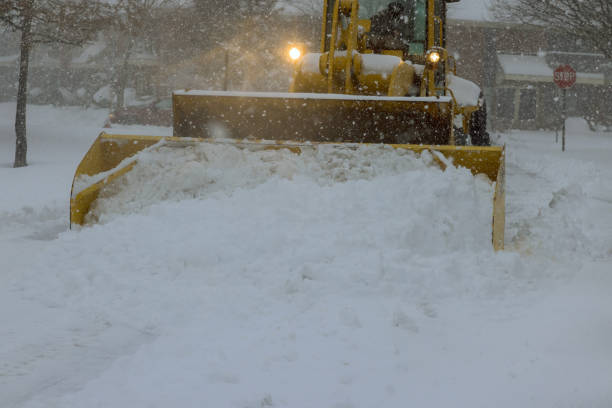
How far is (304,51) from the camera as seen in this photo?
24.7 ft

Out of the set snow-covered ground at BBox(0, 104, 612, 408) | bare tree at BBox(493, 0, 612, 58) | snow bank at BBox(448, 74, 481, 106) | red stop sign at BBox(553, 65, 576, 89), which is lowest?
snow-covered ground at BBox(0, 104, 612, 408)

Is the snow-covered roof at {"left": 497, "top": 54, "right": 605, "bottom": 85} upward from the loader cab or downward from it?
upward

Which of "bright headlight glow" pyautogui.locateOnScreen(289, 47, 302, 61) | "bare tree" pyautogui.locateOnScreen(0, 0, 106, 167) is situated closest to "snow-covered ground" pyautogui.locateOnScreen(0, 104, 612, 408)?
"bright headlight glow" pyautogui.locateOnScreen(289, 47, 302, 61)

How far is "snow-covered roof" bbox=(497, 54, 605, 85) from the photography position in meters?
27.6

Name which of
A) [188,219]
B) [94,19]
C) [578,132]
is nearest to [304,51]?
[188,219]

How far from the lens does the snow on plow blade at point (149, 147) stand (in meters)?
4.93

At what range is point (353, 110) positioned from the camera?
18.4 feet

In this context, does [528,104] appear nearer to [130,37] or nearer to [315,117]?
[130,37]

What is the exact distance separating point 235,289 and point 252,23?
2083 cm

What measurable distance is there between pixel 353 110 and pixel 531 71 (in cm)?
2519

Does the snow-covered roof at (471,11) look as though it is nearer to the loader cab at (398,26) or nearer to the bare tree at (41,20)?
the bare tree at (41,20)

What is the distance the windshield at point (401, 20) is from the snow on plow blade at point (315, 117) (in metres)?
2.15

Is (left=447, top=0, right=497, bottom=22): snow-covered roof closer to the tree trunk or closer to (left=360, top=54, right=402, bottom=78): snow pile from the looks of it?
the tree trunk

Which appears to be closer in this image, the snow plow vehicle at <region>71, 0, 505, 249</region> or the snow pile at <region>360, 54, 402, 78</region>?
the snow plow vehicle at <region>71, 0, 505, 249</region>
